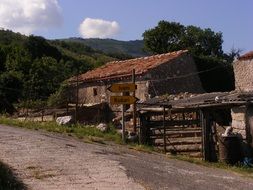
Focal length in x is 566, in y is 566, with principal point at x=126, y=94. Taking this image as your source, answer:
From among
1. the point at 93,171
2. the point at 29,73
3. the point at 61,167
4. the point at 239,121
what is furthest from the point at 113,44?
the point at 93,171

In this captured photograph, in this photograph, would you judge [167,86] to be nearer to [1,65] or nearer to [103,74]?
[103,74]

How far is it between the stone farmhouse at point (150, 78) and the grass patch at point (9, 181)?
2147 cm

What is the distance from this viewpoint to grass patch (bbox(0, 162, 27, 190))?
9.81 meters

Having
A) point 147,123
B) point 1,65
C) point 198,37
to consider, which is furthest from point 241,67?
point 198,37

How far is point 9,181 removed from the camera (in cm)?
1013

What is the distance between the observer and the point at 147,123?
2245cm

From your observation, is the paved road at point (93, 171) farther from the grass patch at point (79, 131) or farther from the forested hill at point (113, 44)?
the forested hill at point (113, 44)

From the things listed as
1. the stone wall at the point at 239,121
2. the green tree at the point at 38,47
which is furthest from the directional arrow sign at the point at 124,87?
the green tree at the point at 38,47

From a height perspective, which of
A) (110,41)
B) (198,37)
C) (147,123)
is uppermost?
(110,41)

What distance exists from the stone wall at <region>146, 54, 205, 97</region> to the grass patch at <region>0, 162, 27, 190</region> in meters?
21.9

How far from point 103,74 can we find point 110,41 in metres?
113

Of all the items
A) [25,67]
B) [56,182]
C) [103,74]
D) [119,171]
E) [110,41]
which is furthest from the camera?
[110,41]

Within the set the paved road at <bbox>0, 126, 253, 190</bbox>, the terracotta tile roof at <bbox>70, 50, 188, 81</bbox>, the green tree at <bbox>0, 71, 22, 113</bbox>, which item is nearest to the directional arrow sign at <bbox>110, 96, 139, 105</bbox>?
the paved road at <bbox>0, 126, 253, 190</bbox>

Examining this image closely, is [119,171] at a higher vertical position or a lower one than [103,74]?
lower
